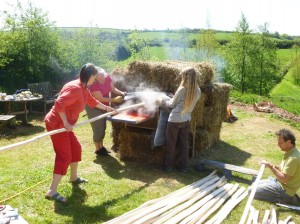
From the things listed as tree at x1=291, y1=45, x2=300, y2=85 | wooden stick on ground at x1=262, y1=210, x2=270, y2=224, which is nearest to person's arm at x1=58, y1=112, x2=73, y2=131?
wooden stick on ground at x1=262, y1=210, x2=270, y2=224

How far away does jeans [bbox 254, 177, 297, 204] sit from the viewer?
16.5 feet

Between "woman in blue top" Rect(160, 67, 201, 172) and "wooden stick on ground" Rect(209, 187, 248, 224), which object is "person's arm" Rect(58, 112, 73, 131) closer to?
"woman in blue top" Rect(160, 67, 201, 172)

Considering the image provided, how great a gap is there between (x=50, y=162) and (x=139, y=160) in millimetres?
1946

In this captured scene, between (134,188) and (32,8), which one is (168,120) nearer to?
(134,188)

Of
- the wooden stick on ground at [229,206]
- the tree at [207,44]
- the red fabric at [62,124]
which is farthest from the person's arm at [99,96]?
the tree at [207,44]

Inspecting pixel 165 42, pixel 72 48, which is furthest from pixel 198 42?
pixel 72 48

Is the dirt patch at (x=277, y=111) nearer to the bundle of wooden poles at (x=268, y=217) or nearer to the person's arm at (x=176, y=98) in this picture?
the person's arm at (x=176, y=98)

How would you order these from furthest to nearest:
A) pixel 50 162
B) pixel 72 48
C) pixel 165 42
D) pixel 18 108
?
pixel 165 42 < pixel 72 48 < pixel 18 108 < pixel 50 162

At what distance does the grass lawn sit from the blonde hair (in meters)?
1.50

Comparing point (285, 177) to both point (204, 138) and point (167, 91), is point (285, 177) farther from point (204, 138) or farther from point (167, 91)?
point (167, 91)

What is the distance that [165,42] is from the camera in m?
45.0

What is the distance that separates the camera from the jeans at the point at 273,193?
504cm

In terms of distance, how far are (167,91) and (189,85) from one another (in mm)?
1545

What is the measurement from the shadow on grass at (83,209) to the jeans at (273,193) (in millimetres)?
2224
